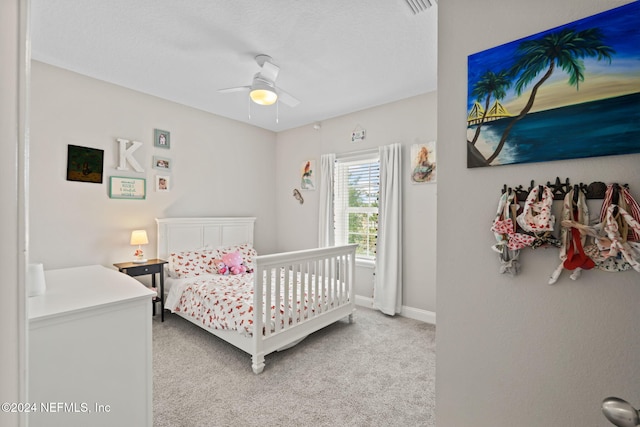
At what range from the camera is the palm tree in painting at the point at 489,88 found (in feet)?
2.93

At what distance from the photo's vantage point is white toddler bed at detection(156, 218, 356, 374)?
2.20 metres

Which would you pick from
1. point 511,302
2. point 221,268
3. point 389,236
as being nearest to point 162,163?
point 221,268

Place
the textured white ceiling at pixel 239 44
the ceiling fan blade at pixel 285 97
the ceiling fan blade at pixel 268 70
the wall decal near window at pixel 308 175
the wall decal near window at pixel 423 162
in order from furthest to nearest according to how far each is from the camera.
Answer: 1. the wall decal near window at pixel 308 175
2. the wall decal near window at pixel 423 162
3. the ceiling fan blade at pixel 285 97
4. the ceiling fan blade at pixel 268 70
5. the textured white ceiling at pixel 239 44

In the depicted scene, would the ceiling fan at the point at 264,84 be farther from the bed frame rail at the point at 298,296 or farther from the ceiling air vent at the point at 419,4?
the bed frame rail at the point at 298,296

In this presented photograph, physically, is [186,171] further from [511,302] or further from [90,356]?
[511,302]

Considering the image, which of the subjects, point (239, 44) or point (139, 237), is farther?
point (139, 237)

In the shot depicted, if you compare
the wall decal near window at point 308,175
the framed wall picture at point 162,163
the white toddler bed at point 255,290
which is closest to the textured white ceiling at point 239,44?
the framed wall picture at point 162,163

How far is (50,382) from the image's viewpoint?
1.04 metres

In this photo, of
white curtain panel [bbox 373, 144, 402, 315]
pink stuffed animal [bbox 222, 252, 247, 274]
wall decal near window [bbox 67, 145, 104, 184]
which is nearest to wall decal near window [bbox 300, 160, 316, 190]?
white curtain panel [bbox 373, 144, 402, 315]

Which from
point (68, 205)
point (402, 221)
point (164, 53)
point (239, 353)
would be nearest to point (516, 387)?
point (239, 353)

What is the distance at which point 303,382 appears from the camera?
2.02 metres

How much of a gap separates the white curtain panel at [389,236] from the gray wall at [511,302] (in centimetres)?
230

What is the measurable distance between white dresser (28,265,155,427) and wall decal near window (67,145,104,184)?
6.41ft

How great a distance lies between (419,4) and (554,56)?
4.36 ft
